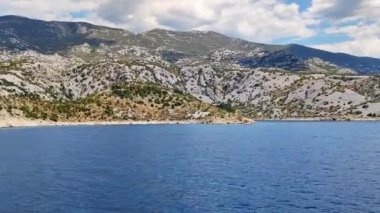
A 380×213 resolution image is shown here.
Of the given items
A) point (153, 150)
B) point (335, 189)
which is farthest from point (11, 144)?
point (335, 189)

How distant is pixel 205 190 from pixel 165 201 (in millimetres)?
11056

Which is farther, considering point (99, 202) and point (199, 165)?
point (199, 165)

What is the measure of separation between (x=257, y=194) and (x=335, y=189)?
47.9ft

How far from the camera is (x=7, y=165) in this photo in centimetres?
11806

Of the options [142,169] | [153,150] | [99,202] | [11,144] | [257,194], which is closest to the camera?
[99,202]

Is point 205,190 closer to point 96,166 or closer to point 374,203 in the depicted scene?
point 374,203

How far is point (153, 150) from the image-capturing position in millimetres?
159500

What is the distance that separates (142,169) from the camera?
112688 millimetres

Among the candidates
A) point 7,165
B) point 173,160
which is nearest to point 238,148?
point 173,160

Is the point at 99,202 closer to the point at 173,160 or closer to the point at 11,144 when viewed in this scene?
the point at 173,160

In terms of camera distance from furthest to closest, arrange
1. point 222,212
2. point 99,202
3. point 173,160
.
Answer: point 173,160 < point 99,202 < point 222,212

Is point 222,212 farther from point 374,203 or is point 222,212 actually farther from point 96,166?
point 96,166

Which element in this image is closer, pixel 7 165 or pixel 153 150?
pixel 7 165

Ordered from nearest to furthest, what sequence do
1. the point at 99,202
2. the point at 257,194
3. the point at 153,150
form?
the point at 99,202 → the point at 257,194 → the point at 153,150
